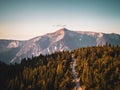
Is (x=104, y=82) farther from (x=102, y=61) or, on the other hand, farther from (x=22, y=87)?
(x=22, y=87)

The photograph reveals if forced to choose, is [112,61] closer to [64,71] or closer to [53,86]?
[64,71]

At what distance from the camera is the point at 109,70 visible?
138 metres

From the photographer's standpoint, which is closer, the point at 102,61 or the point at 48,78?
the point at 48,78

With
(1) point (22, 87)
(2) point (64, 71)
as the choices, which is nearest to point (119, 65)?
(2) point (64, 71)

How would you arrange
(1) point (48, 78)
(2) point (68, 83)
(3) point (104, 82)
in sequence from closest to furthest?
1. (3) point (104, 82)
2. (2) point (68, 83)
3. (1) point (48, 78)

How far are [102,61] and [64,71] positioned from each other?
27919 millimetres

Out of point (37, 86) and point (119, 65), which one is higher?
point (119, 65)

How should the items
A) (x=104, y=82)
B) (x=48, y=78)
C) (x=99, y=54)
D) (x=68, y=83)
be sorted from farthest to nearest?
(x=99, y=54) < (x=48, y=78) < (x=68, y=83) < (x=104, y=82)

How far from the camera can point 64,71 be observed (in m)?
154

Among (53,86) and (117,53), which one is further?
(117,53)

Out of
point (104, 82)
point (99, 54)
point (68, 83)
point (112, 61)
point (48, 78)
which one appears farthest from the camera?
point (99, 54)

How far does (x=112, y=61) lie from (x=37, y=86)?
5638 cm

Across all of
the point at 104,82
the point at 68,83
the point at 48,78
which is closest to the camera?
the point at 104,82

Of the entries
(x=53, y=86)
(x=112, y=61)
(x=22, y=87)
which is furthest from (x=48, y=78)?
(x=112, y=61)
